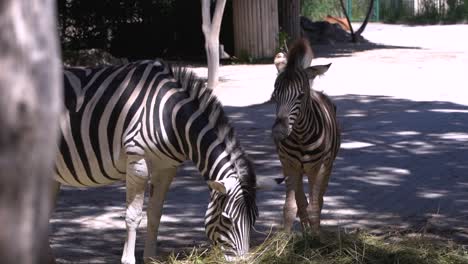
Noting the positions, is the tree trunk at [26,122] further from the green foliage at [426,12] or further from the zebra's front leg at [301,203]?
the green foliage at [426,12]

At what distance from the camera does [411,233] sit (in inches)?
294

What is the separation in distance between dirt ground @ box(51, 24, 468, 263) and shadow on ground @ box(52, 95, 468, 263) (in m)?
0.01

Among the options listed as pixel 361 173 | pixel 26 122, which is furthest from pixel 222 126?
pixel 26 122

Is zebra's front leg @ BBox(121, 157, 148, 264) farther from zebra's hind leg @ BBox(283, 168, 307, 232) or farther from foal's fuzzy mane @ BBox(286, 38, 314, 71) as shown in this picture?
foal's fuzzy mane @ BBox(286, 38, 314, 71)

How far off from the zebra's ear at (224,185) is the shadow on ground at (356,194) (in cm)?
23

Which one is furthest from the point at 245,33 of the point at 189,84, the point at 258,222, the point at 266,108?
the point at 189,84

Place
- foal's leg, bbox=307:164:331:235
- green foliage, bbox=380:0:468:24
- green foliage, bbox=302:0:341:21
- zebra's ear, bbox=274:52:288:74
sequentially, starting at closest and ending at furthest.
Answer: foal's leg, bbox=307:164:331:235 < zebra's ear, bbox=274:52:288:74 < green foliage, bbox=380:0:468:24 < green foliage, bbox=302:0:341:21

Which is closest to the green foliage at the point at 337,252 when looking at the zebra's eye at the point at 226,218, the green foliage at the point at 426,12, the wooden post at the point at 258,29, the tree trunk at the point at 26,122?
the zebra's eye at the point at 226,218

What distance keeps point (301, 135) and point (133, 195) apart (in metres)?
1.36

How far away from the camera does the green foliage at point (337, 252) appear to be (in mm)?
6113

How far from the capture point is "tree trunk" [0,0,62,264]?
5.10 ft

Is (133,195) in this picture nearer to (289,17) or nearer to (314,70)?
(314,70)

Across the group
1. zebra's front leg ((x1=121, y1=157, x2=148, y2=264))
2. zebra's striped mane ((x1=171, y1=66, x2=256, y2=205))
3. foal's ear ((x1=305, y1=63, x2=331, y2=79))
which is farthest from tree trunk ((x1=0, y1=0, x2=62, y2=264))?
foal's ear ((x1=305, y1=63, x2=331, y2=79))

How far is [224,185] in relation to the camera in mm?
5805
